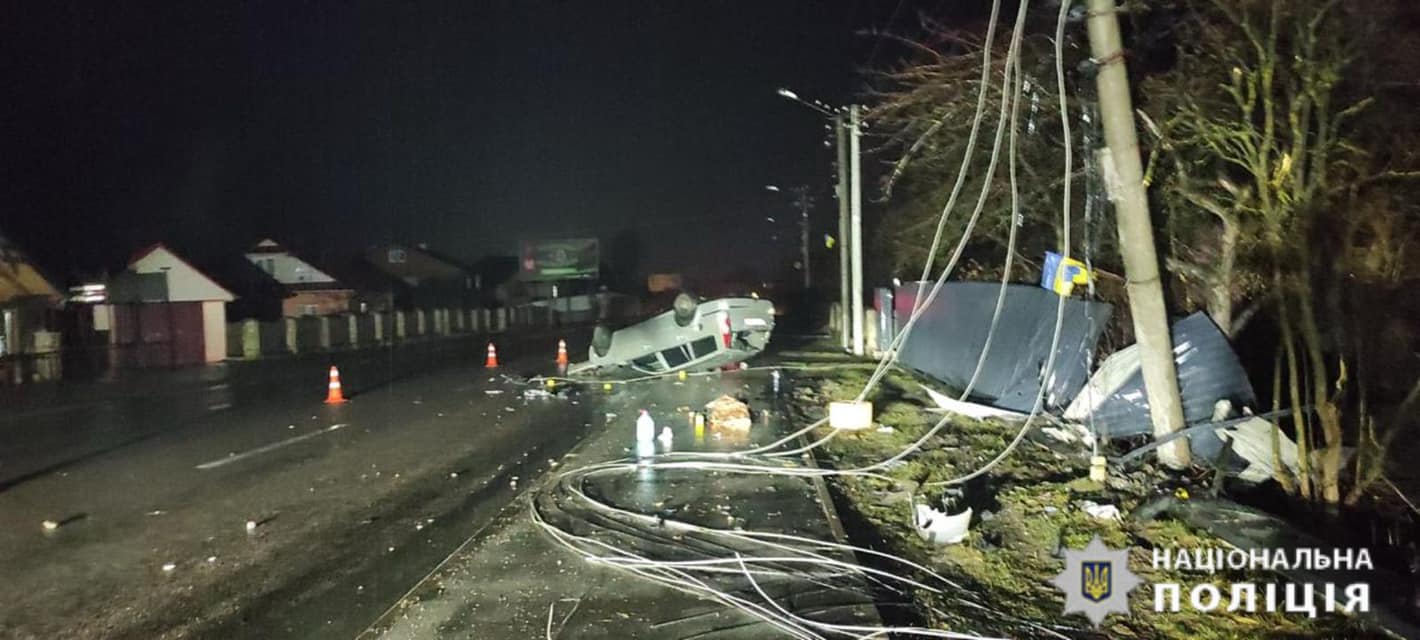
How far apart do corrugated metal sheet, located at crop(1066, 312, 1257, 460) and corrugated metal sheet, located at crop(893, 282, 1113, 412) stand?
818 millimetres

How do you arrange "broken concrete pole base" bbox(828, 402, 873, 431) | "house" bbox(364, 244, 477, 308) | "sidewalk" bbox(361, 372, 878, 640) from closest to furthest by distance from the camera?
"sidewalk" bbox(361, 372, 878, 640) < "broken concrete pole base" bbox(828, 402, 873, 431) < "house" bbox(364, 244, 477, 308)

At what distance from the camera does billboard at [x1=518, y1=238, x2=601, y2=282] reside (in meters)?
95.4

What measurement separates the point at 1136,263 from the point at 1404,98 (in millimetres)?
2540

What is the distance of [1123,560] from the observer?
6039mm

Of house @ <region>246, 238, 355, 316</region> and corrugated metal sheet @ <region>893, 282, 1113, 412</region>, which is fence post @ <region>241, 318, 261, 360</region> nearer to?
house @ <region>246, 238, 355, 316</region>

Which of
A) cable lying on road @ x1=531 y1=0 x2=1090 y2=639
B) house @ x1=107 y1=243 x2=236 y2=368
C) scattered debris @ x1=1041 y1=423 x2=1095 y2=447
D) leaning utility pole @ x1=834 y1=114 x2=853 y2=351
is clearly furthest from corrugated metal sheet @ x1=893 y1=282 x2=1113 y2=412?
house @ x1=107 y1=243 x2=236 y2=368

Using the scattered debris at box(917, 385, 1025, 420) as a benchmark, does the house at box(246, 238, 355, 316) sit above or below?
above

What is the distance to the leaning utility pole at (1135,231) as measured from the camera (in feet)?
25.5

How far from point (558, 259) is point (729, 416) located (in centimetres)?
8500

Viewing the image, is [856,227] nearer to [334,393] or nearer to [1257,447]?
[334,393]

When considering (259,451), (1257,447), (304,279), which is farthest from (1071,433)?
(304,279)

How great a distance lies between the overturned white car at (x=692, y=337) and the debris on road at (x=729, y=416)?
235 inches

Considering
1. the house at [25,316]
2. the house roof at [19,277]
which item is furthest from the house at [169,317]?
the house roof at [19,277]

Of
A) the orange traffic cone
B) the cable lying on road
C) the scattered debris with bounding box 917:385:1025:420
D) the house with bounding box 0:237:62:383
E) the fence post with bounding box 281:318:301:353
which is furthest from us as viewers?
the fence post with bounding box 281:318:301:353
